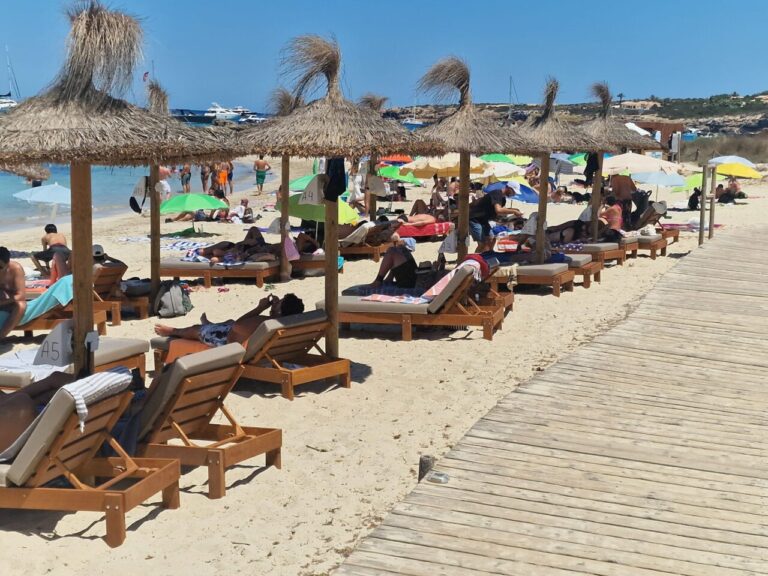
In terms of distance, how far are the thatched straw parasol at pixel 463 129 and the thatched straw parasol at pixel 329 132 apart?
2.43 m

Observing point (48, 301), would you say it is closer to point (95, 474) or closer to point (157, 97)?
point (157, 97)

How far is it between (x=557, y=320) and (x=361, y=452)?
4338 mm

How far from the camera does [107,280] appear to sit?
927 centimetres

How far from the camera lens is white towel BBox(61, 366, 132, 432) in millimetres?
3945

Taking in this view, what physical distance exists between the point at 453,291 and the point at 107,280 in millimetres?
3647

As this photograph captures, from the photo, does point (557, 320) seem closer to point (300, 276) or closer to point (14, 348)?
point (300, 276)

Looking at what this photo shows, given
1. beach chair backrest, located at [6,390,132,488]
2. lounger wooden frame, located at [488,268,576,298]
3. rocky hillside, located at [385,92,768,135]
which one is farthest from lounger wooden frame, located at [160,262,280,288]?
rocky hillside, located at [385,92,768,135]

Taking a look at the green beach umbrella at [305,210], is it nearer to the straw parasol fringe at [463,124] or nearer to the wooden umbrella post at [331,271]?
the straw parasol fringe at [463,124]

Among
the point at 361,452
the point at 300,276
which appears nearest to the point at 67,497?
the point at 361,452

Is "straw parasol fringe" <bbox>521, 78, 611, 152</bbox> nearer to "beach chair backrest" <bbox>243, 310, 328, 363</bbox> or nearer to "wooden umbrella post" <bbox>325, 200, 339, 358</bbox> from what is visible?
"wooden umbrella post" <bbox>325, 200, 339, 358</bbox>

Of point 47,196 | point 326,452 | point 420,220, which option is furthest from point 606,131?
point 326,452

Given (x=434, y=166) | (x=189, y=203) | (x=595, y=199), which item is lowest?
(x=189, y=203)

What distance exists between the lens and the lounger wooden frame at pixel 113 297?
29.8 feet

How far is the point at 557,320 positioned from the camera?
920cm
